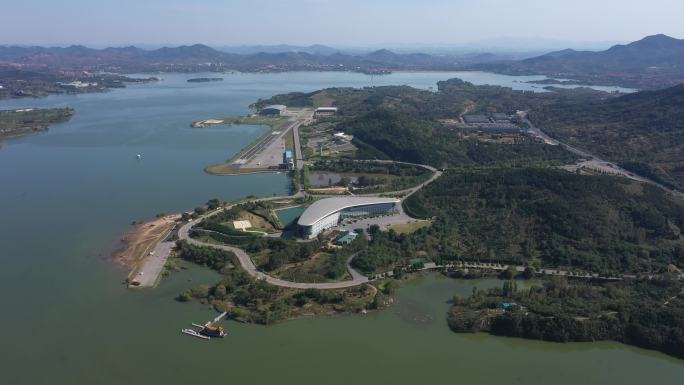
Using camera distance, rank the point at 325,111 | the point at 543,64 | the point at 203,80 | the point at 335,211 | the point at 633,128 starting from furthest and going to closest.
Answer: the point at 543,64
the point at 203,80
the point at 325,111
the point at 633,128
the point at 335,211

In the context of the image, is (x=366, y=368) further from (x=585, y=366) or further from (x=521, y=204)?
(x=521, y=204)

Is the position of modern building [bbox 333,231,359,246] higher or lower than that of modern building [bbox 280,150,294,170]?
lower

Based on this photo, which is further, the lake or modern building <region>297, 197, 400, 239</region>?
modern building <region>297, 197, 400, 239</region>

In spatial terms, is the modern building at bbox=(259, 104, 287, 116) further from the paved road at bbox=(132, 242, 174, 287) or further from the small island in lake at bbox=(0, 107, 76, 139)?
the paved road at bbox=(132, 242, 174, 287)

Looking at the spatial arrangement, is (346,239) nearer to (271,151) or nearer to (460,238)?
(460,238)

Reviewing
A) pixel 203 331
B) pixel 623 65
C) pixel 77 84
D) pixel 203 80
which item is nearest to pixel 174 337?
pixel 203 331

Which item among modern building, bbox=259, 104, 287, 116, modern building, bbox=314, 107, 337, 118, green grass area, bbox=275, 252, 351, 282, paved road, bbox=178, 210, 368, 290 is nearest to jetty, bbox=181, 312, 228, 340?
paved road, bbox=178, 210, 368, 290
